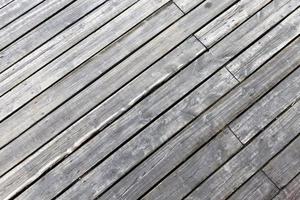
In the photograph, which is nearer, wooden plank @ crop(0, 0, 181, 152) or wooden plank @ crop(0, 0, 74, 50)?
A: wooden plank @ crop(0, 0, 181, 152)

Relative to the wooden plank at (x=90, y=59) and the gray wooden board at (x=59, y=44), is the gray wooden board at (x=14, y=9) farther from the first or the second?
the wooden plank at (x=90, y=59)

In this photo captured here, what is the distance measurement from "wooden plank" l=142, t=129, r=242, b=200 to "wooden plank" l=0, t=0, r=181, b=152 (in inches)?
23.6

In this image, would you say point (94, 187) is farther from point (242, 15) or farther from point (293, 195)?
point (242, 15)

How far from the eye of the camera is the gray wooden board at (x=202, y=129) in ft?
6.30

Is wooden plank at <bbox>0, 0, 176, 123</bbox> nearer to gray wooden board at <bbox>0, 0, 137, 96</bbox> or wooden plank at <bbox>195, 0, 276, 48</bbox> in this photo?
gray wooden board at <bbox>0, 0, 137, 96</bbox>

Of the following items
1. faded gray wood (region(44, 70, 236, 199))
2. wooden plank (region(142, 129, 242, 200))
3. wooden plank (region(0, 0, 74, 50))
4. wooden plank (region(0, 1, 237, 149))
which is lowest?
wooden plank (region(142, 129, 242, 200))

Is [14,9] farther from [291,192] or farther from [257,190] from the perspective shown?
[291,192]

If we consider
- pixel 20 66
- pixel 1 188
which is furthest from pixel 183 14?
pixel 1 188

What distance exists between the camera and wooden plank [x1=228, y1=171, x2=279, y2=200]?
1888 millimetres

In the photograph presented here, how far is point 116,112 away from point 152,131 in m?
0.24

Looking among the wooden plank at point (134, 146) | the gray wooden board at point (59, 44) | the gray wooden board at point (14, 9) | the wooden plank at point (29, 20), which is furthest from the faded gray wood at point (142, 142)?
the gray wooden board at point (14, 9)

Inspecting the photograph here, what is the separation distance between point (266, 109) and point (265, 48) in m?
0.39

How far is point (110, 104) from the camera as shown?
2086 mm

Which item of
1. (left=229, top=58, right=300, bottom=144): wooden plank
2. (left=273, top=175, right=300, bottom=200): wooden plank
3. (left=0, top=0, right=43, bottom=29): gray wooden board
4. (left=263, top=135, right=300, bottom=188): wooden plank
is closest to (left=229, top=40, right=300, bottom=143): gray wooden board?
(left=229, top=58, right=300, bottom=144): wooden plank
